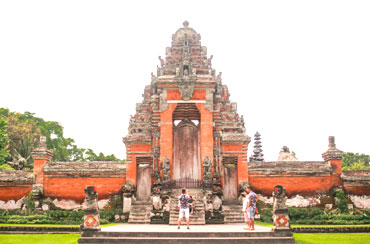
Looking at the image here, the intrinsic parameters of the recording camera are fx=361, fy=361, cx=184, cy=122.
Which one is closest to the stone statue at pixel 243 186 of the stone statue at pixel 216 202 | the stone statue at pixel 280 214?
the stone statue at pixel 216 202

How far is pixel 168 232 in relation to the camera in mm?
11875

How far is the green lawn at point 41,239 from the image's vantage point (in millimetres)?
12289

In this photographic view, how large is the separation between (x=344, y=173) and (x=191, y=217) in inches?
373

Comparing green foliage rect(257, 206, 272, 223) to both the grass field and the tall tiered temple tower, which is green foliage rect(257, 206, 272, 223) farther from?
the grass field

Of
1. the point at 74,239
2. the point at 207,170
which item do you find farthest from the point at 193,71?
the point at 74,239

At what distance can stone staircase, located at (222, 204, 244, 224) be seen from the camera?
672 inches

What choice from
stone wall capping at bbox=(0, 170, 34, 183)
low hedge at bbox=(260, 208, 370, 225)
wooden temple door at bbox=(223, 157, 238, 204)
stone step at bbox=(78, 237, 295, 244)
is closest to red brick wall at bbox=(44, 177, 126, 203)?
stone wall capping at bbox=(0, 170, 34, 183)

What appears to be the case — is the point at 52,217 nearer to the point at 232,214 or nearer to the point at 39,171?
the point at 39,171

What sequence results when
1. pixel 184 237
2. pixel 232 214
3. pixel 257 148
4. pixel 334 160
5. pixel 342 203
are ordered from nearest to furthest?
1. pixel 184 237
2. pixel 232 214
3. pixel 342 203
4. pixel 334 160
5. pixel 257 148

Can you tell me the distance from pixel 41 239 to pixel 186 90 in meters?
9.75

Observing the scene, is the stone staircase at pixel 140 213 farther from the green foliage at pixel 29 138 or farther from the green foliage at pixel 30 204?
the green foliage at pixel 29 138

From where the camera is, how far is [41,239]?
1297 cm

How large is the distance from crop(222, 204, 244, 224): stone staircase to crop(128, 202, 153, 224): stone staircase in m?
3.65

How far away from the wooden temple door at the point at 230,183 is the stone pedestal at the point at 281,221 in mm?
7436
